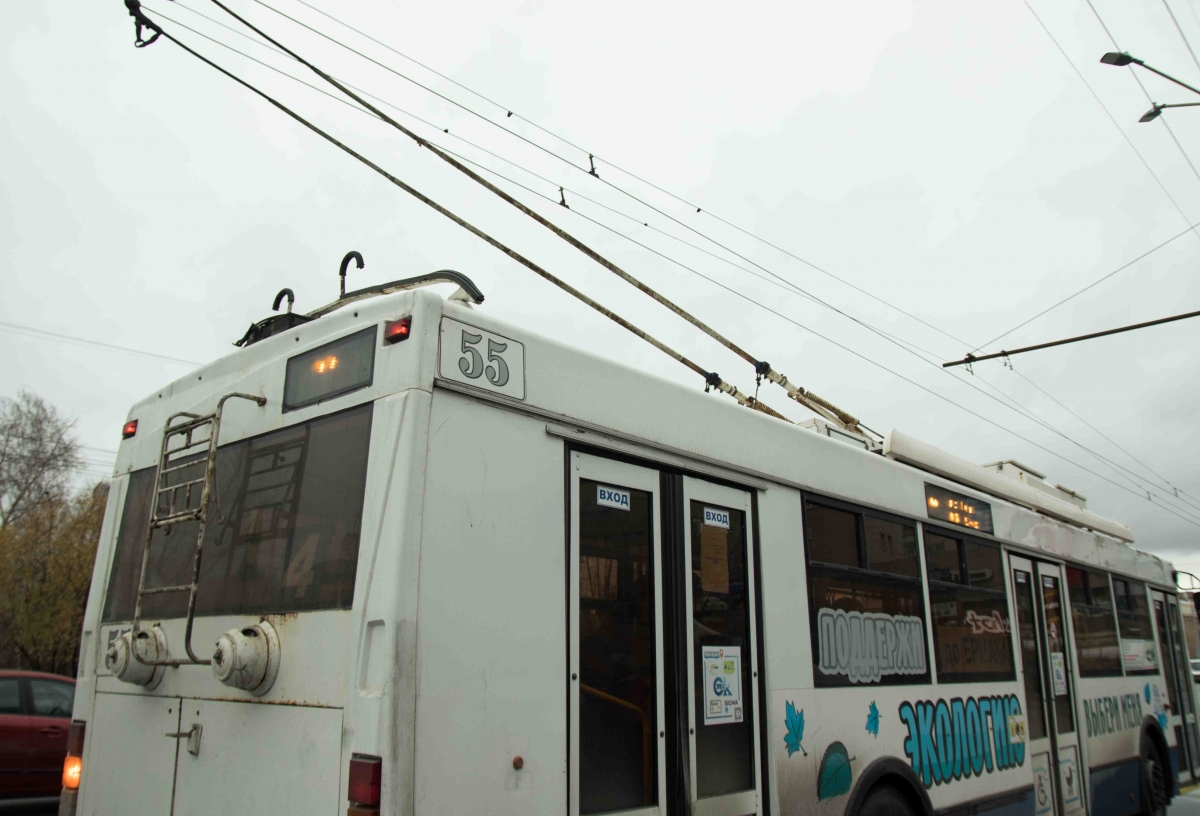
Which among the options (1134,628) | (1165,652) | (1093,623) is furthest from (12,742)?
(1165,652)

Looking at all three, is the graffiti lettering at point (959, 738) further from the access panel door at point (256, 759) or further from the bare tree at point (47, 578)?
the bare tree at point (47, 578)

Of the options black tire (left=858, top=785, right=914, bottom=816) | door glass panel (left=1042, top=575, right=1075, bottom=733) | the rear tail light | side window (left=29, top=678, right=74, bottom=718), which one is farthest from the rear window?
side window (left=29, top=678, right=74, bottom=718)

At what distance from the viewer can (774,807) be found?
4430 millimetres

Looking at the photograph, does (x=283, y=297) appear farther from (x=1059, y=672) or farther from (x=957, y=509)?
(x=1059, y=672)

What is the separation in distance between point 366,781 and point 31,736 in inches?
339

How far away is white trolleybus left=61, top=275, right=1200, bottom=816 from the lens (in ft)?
10.0

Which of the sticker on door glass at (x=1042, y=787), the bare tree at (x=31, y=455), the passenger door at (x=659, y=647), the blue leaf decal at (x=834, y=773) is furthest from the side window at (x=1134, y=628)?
the bare tree at (x=31, y=455)

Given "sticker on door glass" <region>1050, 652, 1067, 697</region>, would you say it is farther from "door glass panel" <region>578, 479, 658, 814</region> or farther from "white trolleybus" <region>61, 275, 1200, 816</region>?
"door glass panel" <region>578, 479, 658, 814</region>

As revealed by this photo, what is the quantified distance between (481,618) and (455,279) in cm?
154

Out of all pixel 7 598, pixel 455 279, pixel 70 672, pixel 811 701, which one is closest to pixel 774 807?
pixel 811 701

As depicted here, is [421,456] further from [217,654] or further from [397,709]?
[217,654]

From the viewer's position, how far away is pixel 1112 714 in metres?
8.67

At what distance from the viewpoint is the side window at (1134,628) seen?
947 cm

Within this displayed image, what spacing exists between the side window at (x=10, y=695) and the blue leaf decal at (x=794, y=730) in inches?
346
